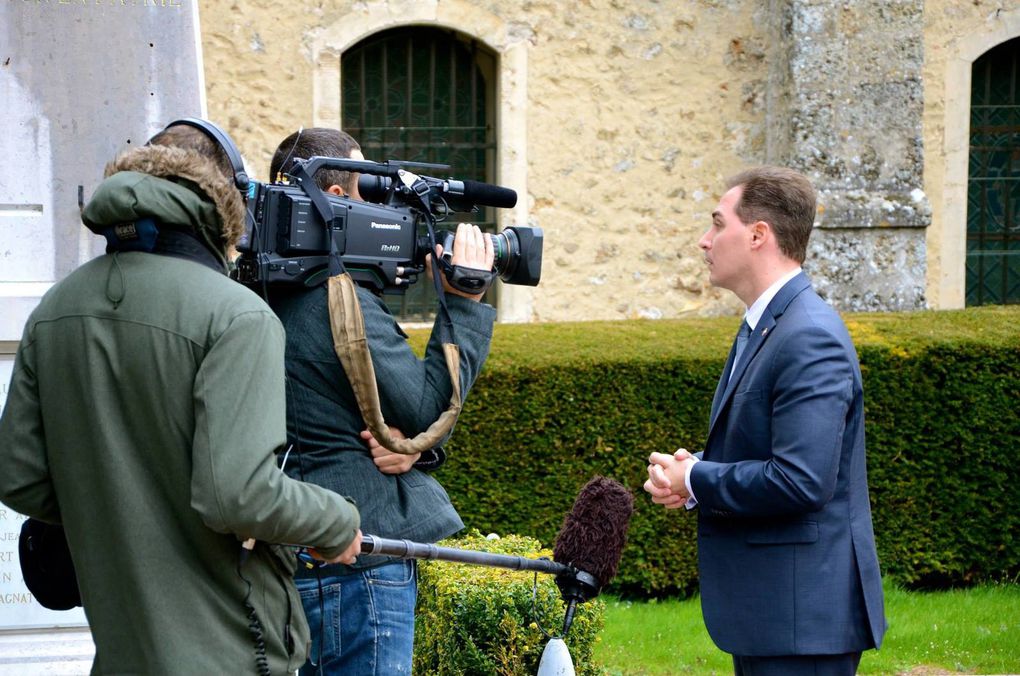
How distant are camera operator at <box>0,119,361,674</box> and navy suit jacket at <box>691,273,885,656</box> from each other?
0.99m

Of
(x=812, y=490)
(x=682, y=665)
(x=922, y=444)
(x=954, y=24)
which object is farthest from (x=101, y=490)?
(x=954, y=24)

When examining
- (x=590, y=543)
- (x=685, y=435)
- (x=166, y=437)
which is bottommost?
(x=685, y=435)

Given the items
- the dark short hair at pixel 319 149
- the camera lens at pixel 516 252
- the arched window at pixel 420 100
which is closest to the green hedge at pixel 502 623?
the camera lens at pixel 516 252

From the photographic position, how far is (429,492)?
2.68 meters

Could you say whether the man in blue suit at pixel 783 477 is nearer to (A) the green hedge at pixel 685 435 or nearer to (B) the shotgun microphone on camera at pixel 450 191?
(B) the shotgun microphone on camera at pixel 450 191

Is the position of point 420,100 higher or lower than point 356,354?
higher

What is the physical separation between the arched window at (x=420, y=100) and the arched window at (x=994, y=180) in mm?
4251

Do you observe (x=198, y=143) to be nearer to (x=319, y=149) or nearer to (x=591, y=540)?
(x=319, y=149)

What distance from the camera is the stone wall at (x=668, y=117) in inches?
340

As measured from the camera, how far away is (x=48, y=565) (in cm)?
236

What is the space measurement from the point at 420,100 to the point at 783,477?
691cm

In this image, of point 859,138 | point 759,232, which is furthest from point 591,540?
point 859,138

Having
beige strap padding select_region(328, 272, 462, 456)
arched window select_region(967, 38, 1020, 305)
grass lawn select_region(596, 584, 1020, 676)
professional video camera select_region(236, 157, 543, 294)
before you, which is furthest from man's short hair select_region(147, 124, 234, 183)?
arched window select_region(967, 38, 1020, 305)

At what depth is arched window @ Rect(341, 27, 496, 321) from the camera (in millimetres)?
8984
